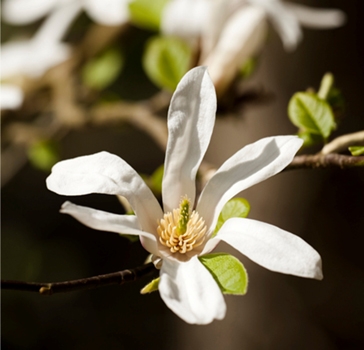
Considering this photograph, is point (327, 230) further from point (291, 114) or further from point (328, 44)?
point (291, 114)

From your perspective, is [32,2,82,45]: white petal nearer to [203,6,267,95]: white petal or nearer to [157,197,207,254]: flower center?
[203,6,267,95]: white petal

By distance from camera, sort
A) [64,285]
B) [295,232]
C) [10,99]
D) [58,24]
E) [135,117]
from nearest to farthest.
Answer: [64,285]
[10,99]
[135,117]
[58,24]
[295,232]

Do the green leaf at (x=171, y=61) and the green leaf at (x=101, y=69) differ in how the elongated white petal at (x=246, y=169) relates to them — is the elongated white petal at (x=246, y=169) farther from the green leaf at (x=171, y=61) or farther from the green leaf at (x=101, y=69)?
the green leaf at (x=101, y=69)

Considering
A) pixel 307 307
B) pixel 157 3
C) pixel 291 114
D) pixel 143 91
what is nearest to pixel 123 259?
pixel 143 91

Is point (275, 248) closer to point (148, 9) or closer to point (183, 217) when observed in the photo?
point (183, 217)

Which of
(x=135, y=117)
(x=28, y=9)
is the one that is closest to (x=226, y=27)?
(x=135, y=117)

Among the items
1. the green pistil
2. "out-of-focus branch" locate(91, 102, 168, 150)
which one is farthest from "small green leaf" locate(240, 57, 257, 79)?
the green pistil
